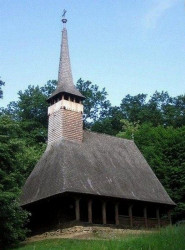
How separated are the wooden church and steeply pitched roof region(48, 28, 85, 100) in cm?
8

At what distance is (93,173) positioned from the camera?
29672 millimetres

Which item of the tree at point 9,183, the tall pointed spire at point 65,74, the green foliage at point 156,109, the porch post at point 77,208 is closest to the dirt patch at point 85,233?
the porch post at point 77,208

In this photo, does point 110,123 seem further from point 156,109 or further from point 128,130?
point 156,109

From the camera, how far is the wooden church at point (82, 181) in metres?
28.1

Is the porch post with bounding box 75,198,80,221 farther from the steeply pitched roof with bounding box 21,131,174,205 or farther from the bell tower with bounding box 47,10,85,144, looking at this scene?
the bell tower with bounding box 47,10,85,144

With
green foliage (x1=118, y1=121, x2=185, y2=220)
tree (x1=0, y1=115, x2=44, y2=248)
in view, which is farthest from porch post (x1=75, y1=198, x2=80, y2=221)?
green foliage (x1=118, y1=121, x2=185, y2=220)

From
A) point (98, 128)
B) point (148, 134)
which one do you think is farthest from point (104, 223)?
point (98, 128)

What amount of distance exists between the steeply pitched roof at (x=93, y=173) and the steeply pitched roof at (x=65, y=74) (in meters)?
3.55

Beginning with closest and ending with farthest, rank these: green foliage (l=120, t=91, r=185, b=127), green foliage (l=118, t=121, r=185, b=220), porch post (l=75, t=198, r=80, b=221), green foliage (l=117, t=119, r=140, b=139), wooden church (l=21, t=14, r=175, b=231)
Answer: porch post (l=75, t=198, r=80, b=221) < wooden church (l=21, t=14, r=175, b=231) < green foliage (l=118, t=121, r=185, b=220) < green foliage (l=117, t=119, r=140, b=139) < green foliage (l=120, t=91, r=185, b=127)

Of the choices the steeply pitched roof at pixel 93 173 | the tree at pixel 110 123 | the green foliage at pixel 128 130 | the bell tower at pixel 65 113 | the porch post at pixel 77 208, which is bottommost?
the porch post at pixel 77 208

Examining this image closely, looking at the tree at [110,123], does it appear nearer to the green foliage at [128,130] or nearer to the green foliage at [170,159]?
the green foliage at [128,130]

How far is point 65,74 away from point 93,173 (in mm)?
9054

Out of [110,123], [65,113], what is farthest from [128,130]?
[65,113]

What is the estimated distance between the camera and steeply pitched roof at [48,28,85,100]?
3356cm
